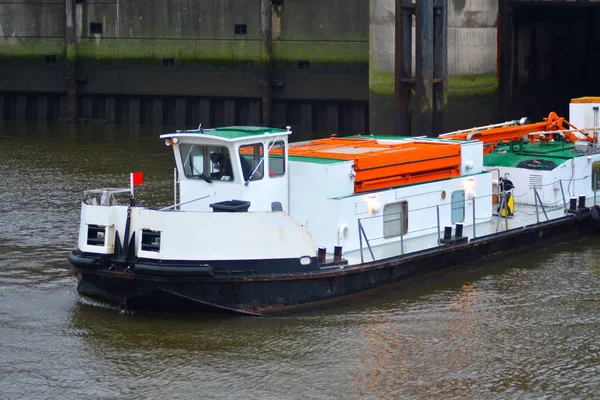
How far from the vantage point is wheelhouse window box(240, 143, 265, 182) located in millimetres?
15125

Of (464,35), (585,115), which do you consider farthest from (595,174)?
(464,35)

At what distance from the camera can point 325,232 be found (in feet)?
51.8

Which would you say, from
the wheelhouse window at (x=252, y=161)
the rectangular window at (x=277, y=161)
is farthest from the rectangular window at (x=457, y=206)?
the wheelhouse window at (x=252, y=161)

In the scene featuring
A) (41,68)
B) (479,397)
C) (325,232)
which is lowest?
(479,397)

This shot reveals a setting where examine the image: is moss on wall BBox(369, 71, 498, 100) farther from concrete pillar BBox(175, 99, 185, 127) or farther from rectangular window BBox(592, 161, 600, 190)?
concrete pillar BBox(175, 99, 185, 127)

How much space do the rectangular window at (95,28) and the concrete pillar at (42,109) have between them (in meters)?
2.81

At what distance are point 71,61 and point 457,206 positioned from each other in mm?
20919

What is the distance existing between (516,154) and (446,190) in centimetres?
351

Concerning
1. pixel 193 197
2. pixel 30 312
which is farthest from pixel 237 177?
pixel 30 312

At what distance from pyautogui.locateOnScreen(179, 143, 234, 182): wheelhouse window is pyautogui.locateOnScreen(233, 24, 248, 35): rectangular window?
758 inches

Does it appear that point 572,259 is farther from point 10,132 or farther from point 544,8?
point 10,132

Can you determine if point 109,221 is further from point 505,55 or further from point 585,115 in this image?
point 505,55

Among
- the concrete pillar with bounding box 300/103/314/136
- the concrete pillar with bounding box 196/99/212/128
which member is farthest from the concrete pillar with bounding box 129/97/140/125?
the concrete pillar with bounding box 300/103/314/136

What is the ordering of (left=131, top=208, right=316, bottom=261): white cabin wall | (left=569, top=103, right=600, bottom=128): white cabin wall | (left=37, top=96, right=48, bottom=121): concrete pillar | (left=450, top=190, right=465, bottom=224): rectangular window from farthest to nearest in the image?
(left=37, top=96, right=48, bottom=121): concrete pillar, (left=569, top=103, right=600, bottom=128): white cabin wall, (left=450, top=190, right=465, bottom=224): rectangular window, (left=131, top=208, right=316, bottom=261): white cabin wall
